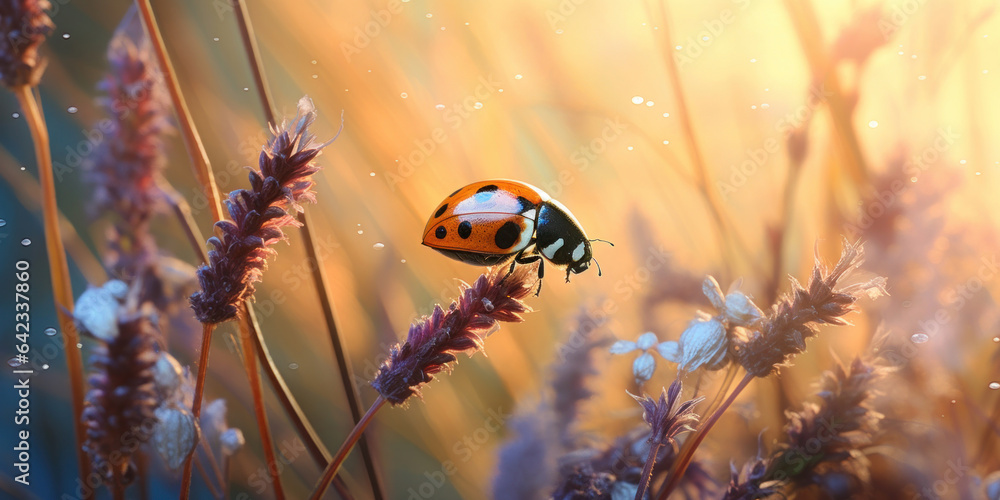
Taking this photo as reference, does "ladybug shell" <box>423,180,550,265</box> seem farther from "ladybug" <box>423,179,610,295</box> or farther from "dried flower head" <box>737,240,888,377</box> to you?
"dried flower head" <box>737,240,888,377</box>

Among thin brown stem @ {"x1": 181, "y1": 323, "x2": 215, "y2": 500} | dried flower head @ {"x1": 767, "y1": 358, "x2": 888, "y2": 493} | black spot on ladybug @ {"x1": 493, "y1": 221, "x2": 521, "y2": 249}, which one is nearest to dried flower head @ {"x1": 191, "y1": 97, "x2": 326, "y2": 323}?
thin brown stem @ {"x1": 181, "y1": 323, "x2": 215, "y2": 500}

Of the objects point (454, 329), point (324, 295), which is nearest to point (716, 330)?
point (454, 329)

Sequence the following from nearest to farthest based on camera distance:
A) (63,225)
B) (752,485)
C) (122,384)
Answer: (122,384) → (752,485) → (63,225)

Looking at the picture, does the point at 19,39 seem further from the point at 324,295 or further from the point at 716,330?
the point at 716,330

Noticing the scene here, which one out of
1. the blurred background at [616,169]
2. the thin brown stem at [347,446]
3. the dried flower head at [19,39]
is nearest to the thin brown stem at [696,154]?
the blurred background at [616,169]

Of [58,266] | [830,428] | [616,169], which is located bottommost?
[830,428]

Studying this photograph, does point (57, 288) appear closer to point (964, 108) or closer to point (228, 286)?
point (228, 286)
